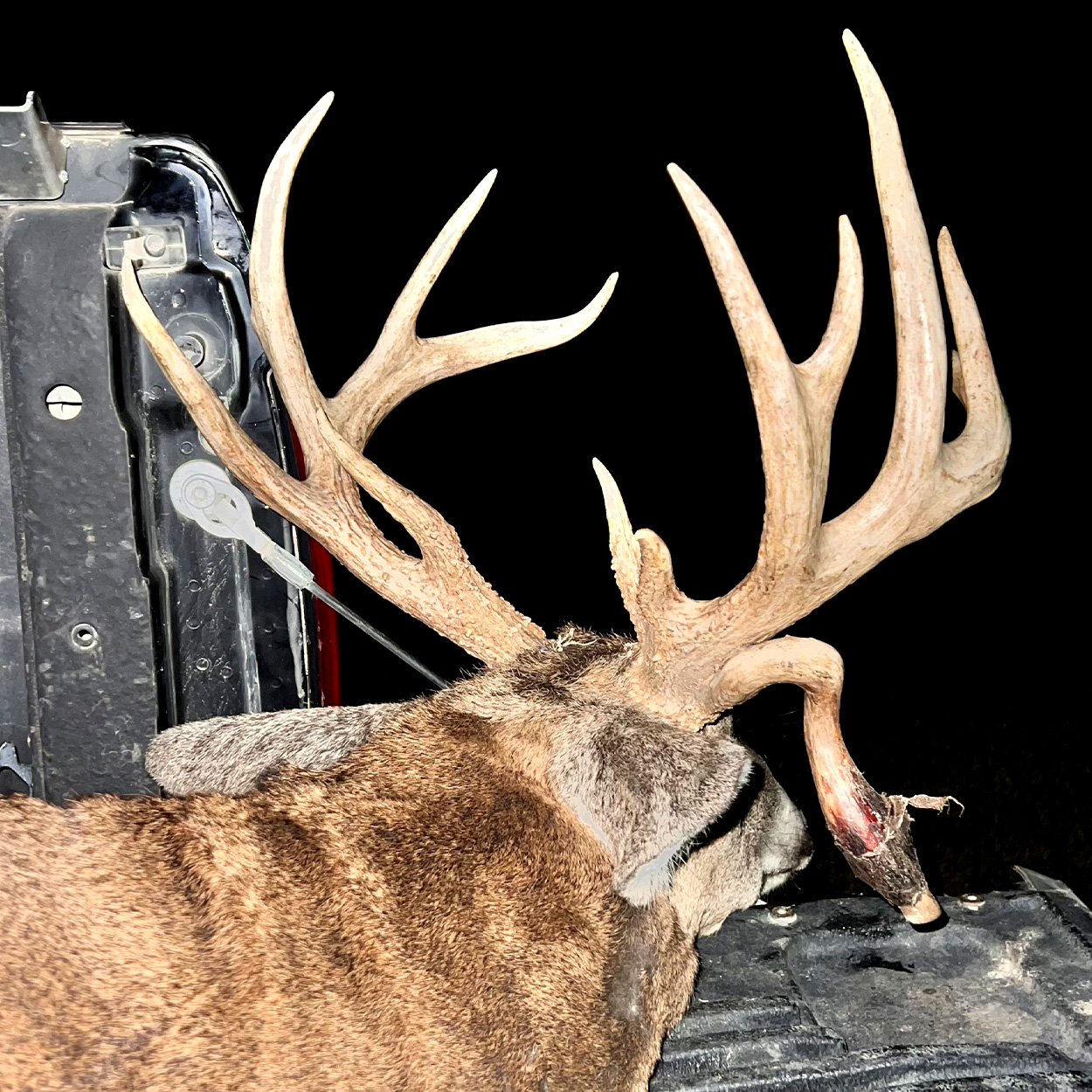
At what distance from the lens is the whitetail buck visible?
1.54 m

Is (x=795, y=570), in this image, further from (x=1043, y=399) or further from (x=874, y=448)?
(x=1043, y=399)

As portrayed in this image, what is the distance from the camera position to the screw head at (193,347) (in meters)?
2.32

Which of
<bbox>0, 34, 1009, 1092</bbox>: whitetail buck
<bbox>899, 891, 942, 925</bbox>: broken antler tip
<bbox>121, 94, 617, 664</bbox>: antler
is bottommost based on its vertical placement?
<bbox>899, 891, 942, 925</bbox>: broken antler tip

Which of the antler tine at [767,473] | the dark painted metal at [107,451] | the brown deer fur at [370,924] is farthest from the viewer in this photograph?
the dark painted metal at [107,451]

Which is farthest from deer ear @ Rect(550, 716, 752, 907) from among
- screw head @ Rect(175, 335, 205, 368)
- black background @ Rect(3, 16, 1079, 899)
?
black background @ Rect(3, 16, 1079, 899)

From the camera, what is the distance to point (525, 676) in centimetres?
198

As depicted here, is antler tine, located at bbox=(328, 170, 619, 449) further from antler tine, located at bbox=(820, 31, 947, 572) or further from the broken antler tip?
the broken antler tip

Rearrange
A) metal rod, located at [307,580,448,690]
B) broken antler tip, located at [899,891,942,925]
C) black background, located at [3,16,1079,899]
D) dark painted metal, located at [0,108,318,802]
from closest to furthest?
broken antler tip, located at [899,891,942,925] → dark painted metal, located at [0,108,318,802] → metal rod, located at [307,580,448,690] → black background, located at [3,16,1079,899]

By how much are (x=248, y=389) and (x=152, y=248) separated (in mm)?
317

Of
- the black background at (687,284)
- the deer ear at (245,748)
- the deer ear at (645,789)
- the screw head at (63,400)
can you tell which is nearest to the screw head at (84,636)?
the deer ear at (245,748)

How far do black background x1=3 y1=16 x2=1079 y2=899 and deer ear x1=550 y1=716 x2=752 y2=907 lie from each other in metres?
3.48

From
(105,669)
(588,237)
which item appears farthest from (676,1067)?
(588,237)

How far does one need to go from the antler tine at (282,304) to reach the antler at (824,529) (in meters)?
0.67

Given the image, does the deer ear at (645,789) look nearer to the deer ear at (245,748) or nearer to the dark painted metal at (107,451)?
the deer ear at (245,748)
